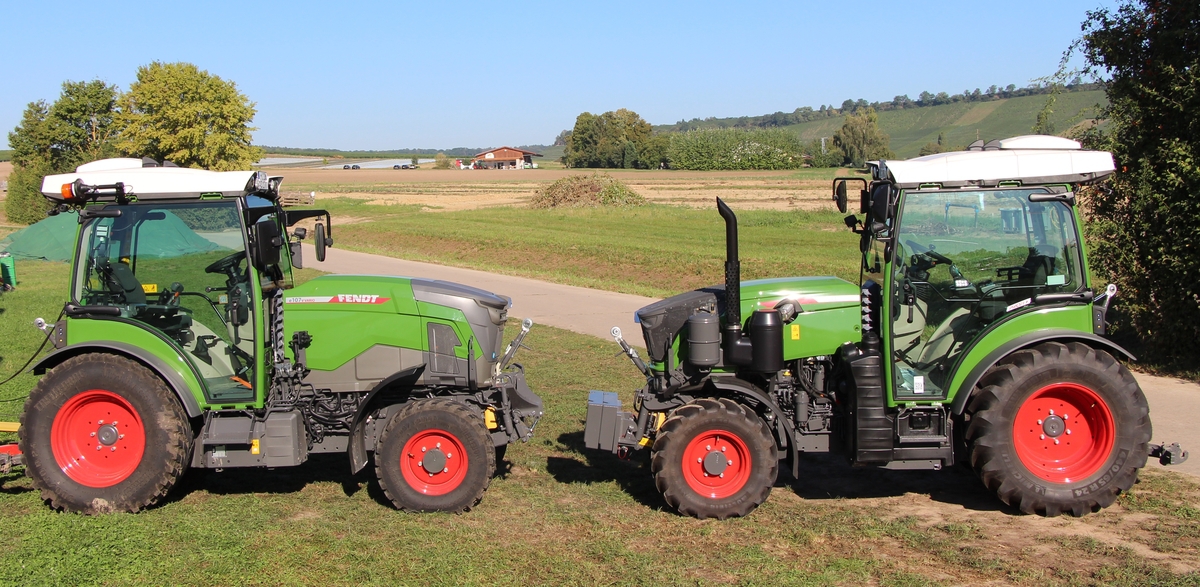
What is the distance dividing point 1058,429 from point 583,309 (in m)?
10.4

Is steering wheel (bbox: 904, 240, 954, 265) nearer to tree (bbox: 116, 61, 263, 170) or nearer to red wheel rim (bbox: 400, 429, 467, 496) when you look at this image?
red wheel rim (bbox: 400, 429, 467, 496)

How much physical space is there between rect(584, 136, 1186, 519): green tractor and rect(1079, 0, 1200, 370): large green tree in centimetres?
460

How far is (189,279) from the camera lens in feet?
20.6

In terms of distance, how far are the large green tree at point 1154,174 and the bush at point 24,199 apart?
135ft

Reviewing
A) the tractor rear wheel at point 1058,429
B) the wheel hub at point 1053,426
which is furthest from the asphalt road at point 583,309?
the wheel hub at point 1053,426

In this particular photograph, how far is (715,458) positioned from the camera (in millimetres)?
5965

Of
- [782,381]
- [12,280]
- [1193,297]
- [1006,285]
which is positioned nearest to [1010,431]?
[1006,285]

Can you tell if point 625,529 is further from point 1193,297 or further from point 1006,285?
point 1193,297

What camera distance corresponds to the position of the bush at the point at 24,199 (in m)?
39.9

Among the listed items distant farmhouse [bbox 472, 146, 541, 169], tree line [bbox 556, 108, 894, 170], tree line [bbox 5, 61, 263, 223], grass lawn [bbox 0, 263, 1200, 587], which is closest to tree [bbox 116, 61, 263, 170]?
tree line [bbox 5, 61, 263, 223]

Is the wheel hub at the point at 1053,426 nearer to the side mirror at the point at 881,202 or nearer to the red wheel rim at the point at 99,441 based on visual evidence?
the side mirror at the point at 881,202

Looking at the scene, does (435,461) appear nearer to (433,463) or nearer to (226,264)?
(433,463)

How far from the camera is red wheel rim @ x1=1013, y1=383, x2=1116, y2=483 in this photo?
5.93m

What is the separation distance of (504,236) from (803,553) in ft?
78.3
